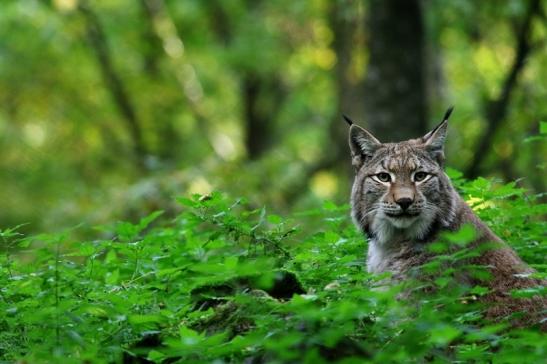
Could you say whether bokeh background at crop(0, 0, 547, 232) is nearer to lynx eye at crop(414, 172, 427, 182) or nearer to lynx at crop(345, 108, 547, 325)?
lynx at crop(345, 108, 547, 325)

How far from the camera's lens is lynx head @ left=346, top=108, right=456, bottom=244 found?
7.14 meters

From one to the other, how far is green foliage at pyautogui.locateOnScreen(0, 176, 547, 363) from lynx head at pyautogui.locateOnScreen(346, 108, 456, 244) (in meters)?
0.26

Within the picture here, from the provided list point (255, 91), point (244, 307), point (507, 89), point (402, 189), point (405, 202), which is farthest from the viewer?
point (255, 91)

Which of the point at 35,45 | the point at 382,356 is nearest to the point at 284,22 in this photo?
the point at 35,45

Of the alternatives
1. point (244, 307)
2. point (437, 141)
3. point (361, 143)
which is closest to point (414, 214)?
point (437, 141)

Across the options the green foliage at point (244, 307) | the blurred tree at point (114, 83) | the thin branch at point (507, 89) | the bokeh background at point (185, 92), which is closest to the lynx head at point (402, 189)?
the green foliage at point (244, 307)

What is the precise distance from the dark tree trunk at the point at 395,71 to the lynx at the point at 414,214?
655cm

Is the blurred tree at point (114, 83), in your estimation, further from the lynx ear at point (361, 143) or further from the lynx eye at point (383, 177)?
the lynx eye at point (383, 177)

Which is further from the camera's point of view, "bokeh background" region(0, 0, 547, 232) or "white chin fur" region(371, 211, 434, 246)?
"bokeh background" region(0, 0, 547, 232)

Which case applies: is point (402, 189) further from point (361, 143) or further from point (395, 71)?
point (395, 71)

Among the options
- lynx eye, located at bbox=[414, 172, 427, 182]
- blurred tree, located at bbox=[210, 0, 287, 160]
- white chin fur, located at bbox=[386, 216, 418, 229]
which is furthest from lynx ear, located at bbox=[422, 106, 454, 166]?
blurred tree, located at bbox=[210, 0, 287, 160]

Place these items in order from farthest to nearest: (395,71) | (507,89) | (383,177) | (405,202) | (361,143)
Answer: (507,89) → (395,71) → (361,143) → (383,177) → (405,202)

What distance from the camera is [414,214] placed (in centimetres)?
711

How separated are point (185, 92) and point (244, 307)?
2063cm
